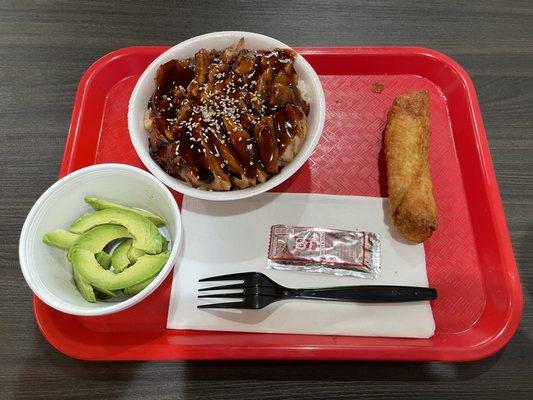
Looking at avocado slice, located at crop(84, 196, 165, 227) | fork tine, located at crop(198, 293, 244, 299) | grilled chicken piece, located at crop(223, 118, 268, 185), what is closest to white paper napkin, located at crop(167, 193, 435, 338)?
fork tine, located at crop(198, 293, 244, 299)

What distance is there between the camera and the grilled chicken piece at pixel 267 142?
142 cm

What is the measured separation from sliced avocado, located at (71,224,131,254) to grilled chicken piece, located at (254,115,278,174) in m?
0.54

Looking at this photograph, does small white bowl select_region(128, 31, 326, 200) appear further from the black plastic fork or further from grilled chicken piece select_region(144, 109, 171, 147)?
the black plastic fork

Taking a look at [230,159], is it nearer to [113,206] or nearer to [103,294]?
[113,206]

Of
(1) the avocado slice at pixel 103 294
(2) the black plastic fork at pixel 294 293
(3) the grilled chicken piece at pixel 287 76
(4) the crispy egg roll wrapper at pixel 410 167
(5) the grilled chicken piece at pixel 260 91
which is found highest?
(3) the grilled chicken piece at pixel 287 76

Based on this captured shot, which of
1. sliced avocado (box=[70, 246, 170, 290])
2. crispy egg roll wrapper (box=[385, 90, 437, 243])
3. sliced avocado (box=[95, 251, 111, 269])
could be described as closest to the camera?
sliced avocado (box=[70, 246, 170, 290])

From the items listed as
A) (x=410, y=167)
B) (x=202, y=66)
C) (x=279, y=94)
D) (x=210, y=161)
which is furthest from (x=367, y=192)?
(x=202, y=66)

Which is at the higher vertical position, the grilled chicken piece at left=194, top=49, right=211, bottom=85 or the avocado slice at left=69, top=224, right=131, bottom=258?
the grilled chicken piece at left=194, top=49, right=211, bottom=85

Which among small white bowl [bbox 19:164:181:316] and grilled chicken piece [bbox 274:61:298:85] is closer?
small white bowl [bbox 19:164:181:316]

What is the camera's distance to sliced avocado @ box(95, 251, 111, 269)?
1405 mm

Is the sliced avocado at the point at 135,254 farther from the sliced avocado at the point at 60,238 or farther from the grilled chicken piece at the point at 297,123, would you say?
the grilled chicken piece at the point at 297,123

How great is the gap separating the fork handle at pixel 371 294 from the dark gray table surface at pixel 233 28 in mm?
240

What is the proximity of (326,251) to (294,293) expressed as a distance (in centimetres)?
21

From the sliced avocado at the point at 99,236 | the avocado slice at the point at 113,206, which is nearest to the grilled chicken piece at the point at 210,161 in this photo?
the avocado slice at the point at 113,206
